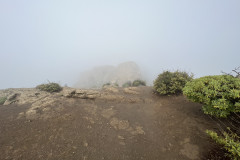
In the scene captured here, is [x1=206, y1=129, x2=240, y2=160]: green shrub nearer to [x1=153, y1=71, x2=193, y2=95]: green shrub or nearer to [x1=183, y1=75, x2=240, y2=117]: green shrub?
[x1=183, y1=75, x2=240, y2=117]: green shrub

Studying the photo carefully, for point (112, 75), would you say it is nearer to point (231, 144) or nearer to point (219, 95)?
point (219, 95)

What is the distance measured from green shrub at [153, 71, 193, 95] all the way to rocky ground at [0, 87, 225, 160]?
0.71 metres

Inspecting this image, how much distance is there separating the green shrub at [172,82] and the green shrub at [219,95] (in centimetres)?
336

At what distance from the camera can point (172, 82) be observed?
9.22m

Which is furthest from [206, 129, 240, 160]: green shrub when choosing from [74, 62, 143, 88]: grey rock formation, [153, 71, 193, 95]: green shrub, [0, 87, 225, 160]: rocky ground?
[74, 62, 143, 88]: grey rock formation


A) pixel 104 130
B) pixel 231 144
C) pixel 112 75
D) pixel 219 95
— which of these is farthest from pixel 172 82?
pixel 112 75

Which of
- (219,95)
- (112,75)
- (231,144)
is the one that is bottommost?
(112,75)

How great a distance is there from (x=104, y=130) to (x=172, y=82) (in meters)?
7.02

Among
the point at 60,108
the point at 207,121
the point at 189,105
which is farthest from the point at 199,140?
the point at 60,108

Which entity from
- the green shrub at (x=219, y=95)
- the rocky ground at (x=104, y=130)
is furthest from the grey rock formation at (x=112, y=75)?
the green shrub at (x=219, y=95)

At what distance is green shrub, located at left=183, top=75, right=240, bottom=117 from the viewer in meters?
4.21

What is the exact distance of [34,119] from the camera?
6.63 m

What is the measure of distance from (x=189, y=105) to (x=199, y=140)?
3.04 m

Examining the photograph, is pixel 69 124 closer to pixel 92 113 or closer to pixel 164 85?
pixel 92 113
